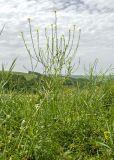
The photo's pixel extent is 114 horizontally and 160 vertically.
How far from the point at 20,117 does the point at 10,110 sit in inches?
8.6

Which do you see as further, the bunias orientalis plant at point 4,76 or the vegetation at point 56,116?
the bunias orientalis plant at point 4,76

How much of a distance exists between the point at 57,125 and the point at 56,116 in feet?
0.97

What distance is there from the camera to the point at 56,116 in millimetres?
5227

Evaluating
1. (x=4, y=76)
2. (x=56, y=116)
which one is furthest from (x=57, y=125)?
(x=4, y=76)

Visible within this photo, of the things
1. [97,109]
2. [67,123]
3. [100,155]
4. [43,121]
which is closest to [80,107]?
[97,109]

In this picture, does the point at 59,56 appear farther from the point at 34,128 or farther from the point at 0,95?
the point at 34,128

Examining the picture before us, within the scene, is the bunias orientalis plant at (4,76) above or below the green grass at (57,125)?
above

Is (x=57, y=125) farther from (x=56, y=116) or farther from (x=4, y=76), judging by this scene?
(x=4, y=76)

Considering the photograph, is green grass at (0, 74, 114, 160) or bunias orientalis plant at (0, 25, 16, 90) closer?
green grass at (0, 74, 114, 160)

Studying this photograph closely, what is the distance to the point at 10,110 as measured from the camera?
529 centimetres

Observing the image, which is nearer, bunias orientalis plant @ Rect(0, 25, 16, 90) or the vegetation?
the vegetation

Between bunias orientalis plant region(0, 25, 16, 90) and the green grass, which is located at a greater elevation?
bunias orientalis plant region(0, 25, 16, 90)

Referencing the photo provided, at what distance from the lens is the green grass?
3.96 meters

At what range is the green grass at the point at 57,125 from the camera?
3963 mm
